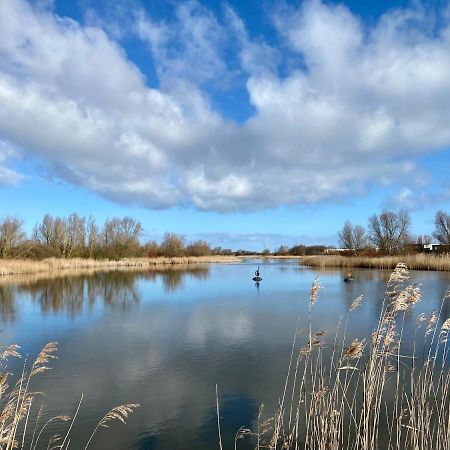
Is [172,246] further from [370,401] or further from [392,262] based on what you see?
[370,401]

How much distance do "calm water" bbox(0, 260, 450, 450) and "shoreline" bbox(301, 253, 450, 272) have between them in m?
9.90

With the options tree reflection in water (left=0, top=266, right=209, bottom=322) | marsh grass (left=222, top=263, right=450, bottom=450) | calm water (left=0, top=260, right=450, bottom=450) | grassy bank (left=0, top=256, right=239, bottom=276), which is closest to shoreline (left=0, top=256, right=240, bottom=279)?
grassy bank (left=0, top=256, right=239, bottom=276)

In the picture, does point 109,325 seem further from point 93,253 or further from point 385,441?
point 93,253

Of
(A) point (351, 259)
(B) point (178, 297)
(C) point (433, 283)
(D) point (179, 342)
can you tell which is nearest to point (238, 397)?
(D) point (179, 342)

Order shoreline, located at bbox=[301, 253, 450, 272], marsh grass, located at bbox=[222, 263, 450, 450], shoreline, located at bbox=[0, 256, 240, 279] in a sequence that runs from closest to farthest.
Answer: marsh grass, located at bbox=[222, 263, 450, 450]
shoreline, located at bbox=[301, 253, 450, 272]
shoreline, located at bbox=[0, 256, 240, 279]

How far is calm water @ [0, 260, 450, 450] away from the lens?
4398 mm

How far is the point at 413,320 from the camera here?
9.59 meters

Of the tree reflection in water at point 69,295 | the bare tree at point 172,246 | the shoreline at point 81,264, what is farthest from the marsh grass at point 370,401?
the bare tree at point 172,246

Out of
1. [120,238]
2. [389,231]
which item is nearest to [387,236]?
[389,231]

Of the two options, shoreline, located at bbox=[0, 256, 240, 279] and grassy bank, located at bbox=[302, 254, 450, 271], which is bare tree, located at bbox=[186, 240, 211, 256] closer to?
shoreline, located at bbox=[0, 256, 240, 279]

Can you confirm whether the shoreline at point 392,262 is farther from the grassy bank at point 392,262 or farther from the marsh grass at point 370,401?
the marsh grass at point 370,401

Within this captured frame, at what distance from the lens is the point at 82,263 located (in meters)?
34.8

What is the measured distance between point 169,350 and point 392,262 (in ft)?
76.2

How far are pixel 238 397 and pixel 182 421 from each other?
3.04 feet
